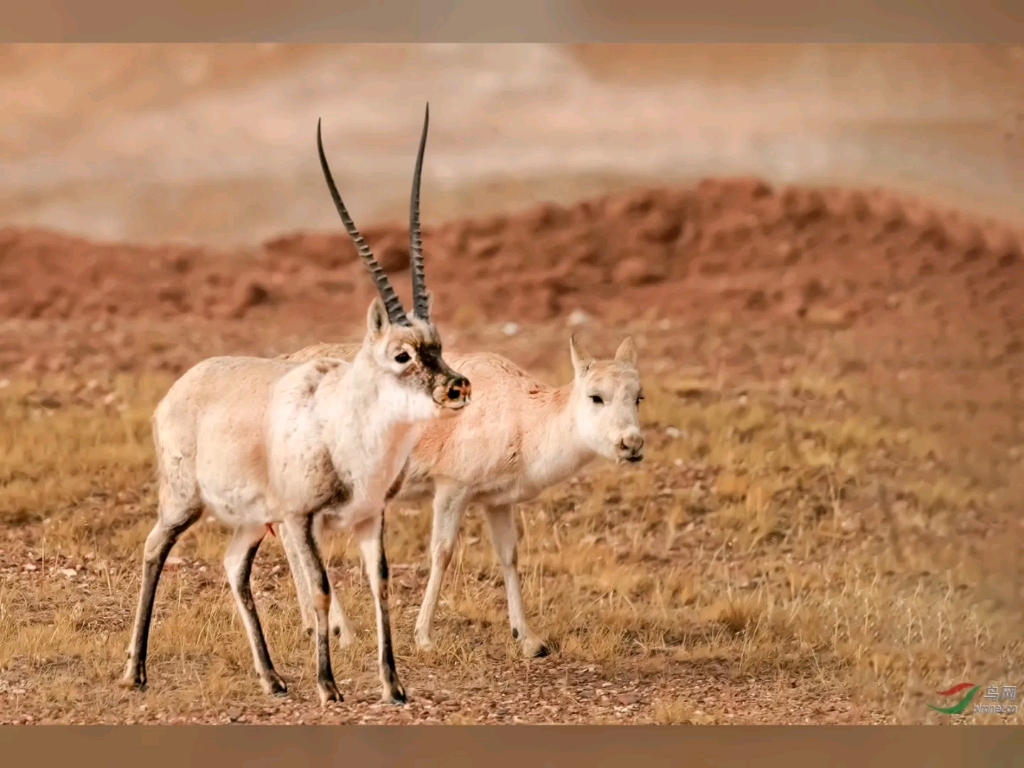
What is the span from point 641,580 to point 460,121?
3.30 m

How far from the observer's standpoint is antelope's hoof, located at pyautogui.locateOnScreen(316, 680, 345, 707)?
6.50 meters

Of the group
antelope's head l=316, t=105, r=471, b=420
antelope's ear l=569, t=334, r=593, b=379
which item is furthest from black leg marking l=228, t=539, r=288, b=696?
antelope's ear l=569, t=334, r=593, b=379

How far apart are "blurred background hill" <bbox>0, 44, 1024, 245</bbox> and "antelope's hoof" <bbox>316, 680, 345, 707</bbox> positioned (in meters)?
4.27

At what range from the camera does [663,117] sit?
10016 millimetres

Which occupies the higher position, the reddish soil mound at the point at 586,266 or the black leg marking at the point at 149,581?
the reddish soil mound at the point at 586,266

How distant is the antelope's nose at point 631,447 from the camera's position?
22.5 feet

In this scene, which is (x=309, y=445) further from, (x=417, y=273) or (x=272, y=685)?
(x=272, y=685)

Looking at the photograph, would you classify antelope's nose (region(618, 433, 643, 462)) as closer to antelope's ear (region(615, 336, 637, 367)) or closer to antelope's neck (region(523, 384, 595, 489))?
antelope's neck (region(523, 384, 595, 489))

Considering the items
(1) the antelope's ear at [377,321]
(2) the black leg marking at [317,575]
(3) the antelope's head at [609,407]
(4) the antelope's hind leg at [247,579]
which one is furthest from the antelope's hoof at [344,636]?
(1) the antelope's ear at [377,321]

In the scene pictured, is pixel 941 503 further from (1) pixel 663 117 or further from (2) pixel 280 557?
(2) pixel 280 557

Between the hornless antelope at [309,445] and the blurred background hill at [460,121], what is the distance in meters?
3.01

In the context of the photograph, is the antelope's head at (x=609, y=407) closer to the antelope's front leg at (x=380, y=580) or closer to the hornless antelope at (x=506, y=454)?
the hornless antelope at (x=506, y=454)

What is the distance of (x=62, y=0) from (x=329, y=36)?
4.94ft

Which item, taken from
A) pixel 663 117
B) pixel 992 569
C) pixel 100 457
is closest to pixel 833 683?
pixel 992 569
